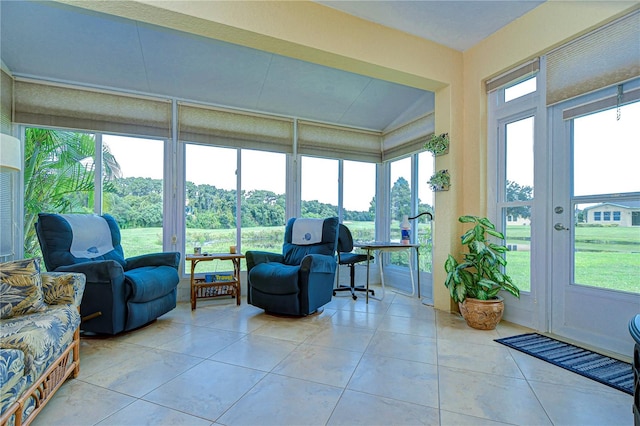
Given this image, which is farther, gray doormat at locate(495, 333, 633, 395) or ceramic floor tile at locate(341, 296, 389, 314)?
ceramic floor tile at locate(341, 296, 389, 314)

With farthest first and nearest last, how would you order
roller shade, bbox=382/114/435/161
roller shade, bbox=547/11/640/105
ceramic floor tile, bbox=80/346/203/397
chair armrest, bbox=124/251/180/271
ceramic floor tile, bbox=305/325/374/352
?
roller shade, bbox=382/114/435/161 < chair armrest, bbox=124/251/180/271 < ceramic floor tile, bbox=305/325/374/352 < roller shade, bbox=547/11/640/105 < ceramic floor tile, bbox=80/346/203/397

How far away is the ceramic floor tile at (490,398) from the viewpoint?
1.45 meters

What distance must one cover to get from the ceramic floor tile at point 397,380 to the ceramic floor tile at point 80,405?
121 cm

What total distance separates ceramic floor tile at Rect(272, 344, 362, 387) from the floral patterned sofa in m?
1.11

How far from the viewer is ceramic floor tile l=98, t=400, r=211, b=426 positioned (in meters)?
1.40

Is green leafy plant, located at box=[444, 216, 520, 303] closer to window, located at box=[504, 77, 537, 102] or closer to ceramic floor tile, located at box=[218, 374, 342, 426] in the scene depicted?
window, located at box=[504, 77, 537, 102]

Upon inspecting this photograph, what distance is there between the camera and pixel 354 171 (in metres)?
4.71

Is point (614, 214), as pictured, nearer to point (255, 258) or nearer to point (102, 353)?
point (255, 258)

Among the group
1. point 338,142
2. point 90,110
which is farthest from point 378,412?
point 90,110

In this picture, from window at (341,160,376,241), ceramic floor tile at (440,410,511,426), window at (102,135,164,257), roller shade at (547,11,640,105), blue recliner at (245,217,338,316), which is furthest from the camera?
window at (341,160,376,241)

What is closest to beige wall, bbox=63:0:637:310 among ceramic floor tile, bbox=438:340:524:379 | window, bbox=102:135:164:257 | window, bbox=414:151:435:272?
window, bbox=414:151:435:272

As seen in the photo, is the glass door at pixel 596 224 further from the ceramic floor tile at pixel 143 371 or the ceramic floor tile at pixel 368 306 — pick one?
the ceramic floor tile at pixel 143 371

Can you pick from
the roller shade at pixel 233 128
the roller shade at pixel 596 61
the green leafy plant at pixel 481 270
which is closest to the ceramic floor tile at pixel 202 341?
the green leafy plant at pixel 481 270

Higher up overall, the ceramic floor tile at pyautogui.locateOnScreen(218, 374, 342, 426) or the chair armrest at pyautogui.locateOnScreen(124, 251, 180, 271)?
the chair armrest at pyautogui.locateOnScreen(124, 251, 180, 271)
